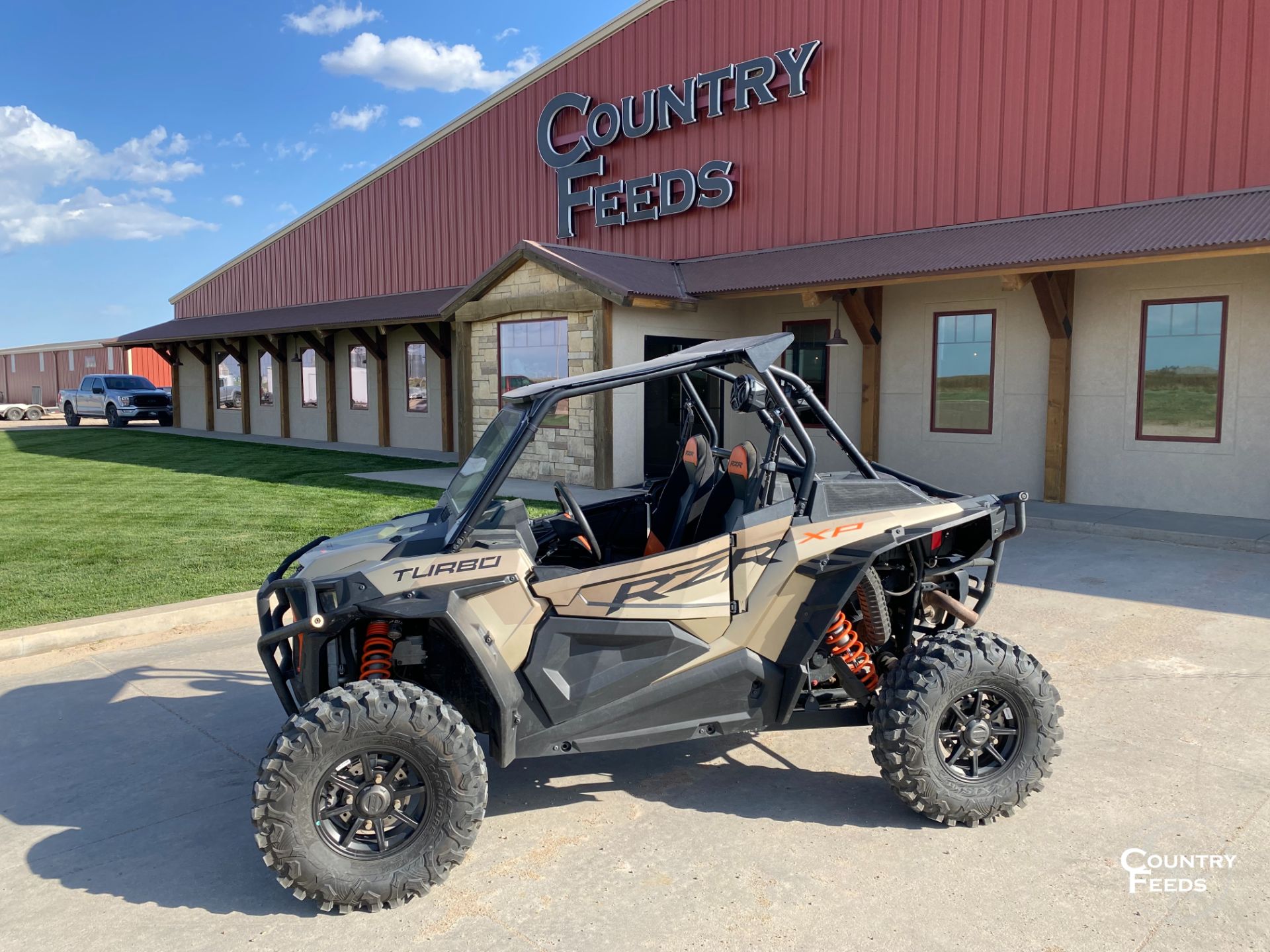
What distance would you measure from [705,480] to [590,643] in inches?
41.2

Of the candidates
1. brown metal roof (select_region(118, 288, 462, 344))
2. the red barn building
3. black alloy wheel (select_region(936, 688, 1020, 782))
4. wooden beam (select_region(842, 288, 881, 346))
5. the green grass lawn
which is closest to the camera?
black alloy wheel (select_region(936, 688, 1020, 782))

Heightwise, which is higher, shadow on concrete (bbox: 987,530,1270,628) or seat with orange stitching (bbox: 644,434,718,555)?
seat with orange stitching (bbox: 644,434,718,555)

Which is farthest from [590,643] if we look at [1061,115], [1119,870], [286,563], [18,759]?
[1061,115]

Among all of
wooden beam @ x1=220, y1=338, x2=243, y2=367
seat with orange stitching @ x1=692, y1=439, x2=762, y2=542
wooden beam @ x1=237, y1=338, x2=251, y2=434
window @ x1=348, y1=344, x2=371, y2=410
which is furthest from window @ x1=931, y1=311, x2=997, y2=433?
wooden beam @ x1=220, y1=338, x2=243, y2=367

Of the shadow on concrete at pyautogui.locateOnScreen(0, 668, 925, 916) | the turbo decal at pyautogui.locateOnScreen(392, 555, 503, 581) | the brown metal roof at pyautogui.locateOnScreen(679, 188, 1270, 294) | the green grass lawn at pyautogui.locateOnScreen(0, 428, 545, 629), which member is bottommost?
the shadow on concrete at pyautogui.locateOnScreen(0, 668, 925, 916)

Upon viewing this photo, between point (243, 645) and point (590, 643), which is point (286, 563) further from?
point (243, 645)

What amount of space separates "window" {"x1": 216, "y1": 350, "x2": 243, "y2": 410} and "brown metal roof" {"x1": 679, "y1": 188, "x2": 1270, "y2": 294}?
1888 cm

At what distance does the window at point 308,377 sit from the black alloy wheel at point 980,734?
24173 mm

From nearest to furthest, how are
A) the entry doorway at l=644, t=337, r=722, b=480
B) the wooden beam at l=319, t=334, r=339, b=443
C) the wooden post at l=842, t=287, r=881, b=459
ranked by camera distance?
1. the wooden post at l=842, t=287, r=881, b=459
2. the entry doorway at l=644, t=337, r=722, b=480
3. the wooden beam at l=319, t=334, r=339, b=443

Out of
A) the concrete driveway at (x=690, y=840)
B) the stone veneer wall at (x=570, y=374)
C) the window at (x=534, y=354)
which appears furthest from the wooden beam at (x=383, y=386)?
the concrete driveway at (x=690, y=840)

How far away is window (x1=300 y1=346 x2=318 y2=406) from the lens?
84.4 ft

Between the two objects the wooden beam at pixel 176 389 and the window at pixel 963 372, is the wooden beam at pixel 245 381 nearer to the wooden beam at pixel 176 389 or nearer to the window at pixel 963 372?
the wooden beam at pixel 176 389

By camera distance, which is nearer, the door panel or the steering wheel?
the door panel

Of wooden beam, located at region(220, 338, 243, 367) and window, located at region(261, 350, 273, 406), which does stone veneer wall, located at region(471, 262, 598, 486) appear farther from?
wooden beam, located at region(220, 338, 243, 367)
